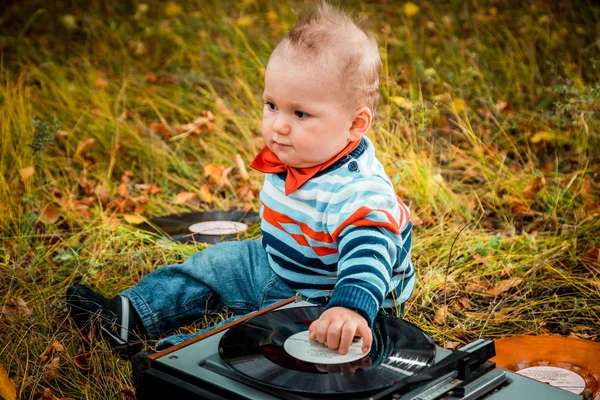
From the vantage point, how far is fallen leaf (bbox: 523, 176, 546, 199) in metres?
3.21

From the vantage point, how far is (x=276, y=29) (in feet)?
17.6

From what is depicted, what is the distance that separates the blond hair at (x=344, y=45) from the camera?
1.98m

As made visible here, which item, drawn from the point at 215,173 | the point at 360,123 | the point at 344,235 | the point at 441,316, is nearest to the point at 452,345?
the point at 441,316

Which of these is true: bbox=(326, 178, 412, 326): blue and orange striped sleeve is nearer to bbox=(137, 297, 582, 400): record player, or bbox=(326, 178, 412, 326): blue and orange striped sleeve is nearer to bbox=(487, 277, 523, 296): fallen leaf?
bbox=(137, 297, 582, 400): record player

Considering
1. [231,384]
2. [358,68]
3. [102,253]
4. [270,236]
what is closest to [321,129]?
[358,68]

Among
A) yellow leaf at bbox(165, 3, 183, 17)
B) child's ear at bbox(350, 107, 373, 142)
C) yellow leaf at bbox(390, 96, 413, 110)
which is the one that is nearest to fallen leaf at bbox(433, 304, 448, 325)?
child's ear at bbox(350, 107, 373, 142)

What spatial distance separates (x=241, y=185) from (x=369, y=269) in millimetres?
1905

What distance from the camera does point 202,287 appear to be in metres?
2.45

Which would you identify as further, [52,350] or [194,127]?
[194,127]

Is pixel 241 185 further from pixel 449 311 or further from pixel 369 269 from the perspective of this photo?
pixel 369 269

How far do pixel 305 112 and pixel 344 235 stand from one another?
0.34 metres

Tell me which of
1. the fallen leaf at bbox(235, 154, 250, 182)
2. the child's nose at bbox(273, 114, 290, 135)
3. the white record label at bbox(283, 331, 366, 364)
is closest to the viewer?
the white record label at bbox(283, 331, 366, 364)

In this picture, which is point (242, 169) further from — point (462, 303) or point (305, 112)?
point (305, 112)

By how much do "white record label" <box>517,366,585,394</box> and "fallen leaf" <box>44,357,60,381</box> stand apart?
1.25 m
